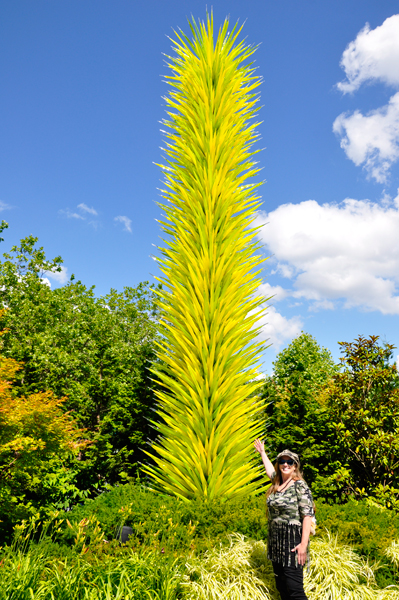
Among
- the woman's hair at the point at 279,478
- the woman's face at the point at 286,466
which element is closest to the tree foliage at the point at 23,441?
the woman's hair at the point at 279,478

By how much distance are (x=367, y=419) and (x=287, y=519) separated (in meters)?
4.54

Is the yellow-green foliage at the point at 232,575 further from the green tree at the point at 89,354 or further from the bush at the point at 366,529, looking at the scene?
the green tree at the point at 89,354

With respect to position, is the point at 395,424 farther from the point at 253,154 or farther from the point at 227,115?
the point at 227,115

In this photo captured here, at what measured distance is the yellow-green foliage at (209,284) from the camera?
538cm

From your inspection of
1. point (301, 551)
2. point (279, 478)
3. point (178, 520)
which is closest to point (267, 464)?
point (279, 478)

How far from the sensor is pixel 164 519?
4.27 m

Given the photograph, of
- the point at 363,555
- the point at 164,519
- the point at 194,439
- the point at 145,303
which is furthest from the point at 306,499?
the point at 145,303

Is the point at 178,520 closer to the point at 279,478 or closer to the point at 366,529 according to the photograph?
the point at 279,478

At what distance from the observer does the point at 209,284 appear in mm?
5934

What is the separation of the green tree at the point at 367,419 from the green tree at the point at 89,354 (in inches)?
147

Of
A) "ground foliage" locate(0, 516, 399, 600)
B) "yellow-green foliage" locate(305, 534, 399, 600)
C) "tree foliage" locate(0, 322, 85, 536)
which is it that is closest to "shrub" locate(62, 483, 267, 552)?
"ground foliage" locate(0, 516, 399, 600)

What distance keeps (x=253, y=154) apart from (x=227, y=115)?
0.78m

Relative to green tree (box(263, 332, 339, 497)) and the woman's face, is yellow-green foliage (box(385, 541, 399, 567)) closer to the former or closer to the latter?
the woman's face

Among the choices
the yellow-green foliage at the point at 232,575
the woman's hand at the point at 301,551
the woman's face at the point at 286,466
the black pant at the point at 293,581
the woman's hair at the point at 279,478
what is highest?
the woman's face at the point at 286,466
